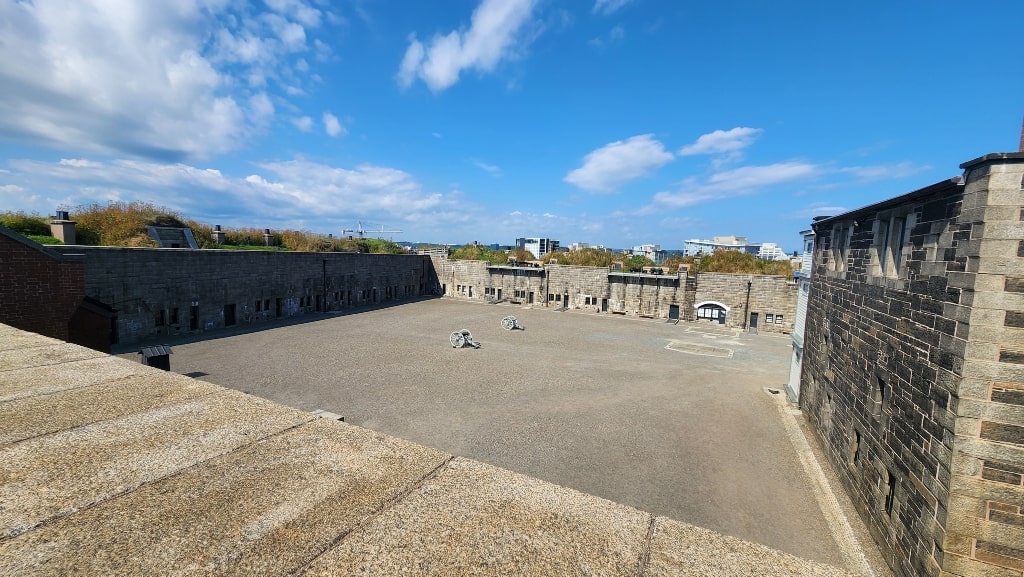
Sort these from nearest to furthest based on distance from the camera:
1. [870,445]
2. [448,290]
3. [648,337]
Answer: [870,445], [648,337], [448,290]

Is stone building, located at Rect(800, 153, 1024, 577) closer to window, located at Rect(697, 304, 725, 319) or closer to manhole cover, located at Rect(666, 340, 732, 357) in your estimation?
manhole cover, located at Rect(666, 340, 732, 357)

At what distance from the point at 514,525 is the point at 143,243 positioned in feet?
117

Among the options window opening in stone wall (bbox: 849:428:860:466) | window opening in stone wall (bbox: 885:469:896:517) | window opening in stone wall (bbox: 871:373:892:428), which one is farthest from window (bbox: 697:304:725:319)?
window opening in stone wall (bbox: 885:469:896:517)

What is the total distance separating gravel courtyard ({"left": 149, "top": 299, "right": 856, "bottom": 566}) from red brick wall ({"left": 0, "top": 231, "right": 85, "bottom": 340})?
6020 mm

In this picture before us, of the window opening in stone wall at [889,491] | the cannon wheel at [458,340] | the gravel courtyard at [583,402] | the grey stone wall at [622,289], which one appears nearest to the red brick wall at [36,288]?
the gravel courtyard at [583,402]

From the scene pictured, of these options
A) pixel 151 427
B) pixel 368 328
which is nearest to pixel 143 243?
pixel 368 328

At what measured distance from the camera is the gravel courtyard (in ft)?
32.7

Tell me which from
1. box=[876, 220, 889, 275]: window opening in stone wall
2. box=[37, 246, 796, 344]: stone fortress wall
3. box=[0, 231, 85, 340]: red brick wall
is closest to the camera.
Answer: box=[0, 231, 85, 340]: red brick wall

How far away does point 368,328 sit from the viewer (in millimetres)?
27656

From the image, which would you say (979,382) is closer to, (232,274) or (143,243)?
(232,274)

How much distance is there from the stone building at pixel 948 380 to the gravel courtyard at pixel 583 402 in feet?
6.13

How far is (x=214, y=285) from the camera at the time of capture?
82.0 ft

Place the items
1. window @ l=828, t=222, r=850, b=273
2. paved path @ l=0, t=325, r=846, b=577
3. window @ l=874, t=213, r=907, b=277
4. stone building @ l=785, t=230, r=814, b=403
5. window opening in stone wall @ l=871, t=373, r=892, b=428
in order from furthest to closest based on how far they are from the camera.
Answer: stone building @ l=785, t=230, r=814, b=403, window @ l=828, t=222, r=850, b=273, window @ l=874, t=213, r=907, b=277, window opening in stone wall @ l=871, t=373, r=892, b=428, paved path @ l=0, t=325, r=846, b=577

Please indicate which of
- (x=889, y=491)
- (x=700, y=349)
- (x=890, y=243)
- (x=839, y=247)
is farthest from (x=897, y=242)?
(x=700, y=349)
